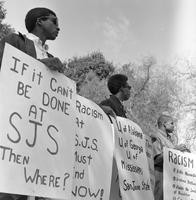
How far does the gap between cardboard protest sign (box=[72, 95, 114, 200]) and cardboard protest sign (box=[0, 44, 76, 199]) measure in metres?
0.30

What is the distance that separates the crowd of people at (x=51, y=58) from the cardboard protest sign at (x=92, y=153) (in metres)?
0.35

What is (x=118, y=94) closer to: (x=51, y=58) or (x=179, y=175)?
(x=179, y=175)

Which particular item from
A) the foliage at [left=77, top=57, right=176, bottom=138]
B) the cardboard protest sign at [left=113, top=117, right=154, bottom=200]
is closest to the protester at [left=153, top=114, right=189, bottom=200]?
the cardboard protest sign at [left=113, top=117, right=154, bottom=200]

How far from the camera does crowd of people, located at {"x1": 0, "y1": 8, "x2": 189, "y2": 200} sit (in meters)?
2.59

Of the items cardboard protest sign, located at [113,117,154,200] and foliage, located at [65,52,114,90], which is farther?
foliage, located at [65,52,114,90]

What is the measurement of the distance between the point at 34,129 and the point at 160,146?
216 centimetres

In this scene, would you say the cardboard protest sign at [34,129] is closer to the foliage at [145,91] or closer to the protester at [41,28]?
the protester at [41,28]

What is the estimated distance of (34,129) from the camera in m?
2.28

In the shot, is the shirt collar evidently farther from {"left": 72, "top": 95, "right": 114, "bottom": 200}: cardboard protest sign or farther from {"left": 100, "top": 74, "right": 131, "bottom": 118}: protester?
{"left": 100, "top": 74, "right": 131, "bottom": 118}: protester

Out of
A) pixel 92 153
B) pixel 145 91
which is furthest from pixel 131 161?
pixel 145 91

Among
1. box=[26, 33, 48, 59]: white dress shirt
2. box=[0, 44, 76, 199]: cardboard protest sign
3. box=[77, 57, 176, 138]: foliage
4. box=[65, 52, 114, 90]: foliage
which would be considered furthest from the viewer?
box=[65, 52, 114, 90]: foliage

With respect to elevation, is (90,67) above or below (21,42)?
above

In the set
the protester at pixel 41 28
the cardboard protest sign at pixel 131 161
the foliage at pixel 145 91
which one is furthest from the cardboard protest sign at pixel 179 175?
the foliage at pixel 145 91

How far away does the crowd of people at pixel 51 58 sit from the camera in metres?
2.59
